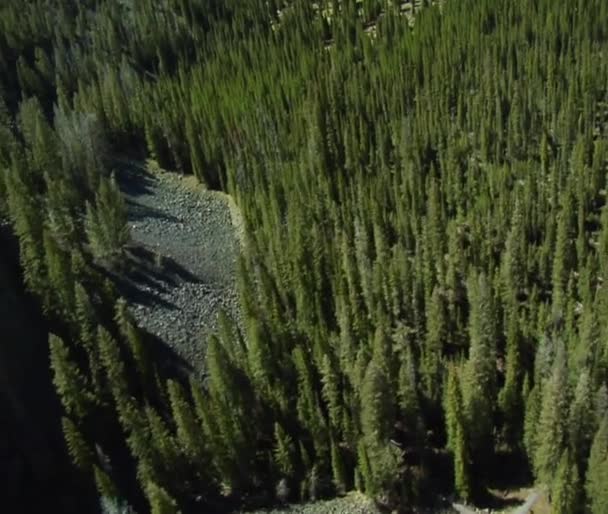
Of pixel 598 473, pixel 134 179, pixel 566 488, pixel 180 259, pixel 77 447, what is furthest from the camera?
pixel 134 179

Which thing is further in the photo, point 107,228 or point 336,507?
point 107,228

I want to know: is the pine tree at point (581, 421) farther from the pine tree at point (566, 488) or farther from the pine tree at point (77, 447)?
the pine tree at point (77, 447)

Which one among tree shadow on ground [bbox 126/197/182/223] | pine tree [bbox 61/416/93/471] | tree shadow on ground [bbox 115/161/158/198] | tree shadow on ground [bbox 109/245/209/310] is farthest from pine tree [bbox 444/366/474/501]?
tree shadow on ground [bbox 115/161/158/198]

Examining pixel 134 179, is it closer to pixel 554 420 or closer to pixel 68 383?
pixel 68 383

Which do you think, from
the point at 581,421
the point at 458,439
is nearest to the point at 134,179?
the point at 458,439

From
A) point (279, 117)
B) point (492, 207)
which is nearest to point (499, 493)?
point (492, 207)

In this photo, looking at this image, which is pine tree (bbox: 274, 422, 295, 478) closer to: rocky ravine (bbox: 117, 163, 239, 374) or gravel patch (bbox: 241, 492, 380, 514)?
gravel patch (bbox: 241, 492, 380, 514)

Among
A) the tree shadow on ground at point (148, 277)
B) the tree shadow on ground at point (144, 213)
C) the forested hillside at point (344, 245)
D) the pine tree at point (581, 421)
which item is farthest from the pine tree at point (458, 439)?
the tree shadow on ground at point (144, 213)

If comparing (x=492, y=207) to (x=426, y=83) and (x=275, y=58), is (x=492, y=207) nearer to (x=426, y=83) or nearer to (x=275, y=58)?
(x=426, y=83)
